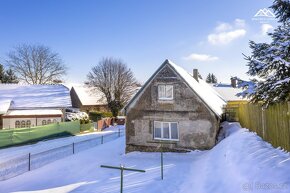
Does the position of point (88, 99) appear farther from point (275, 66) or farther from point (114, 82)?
point (275, 66)

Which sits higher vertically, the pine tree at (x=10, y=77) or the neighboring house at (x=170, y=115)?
the pine tree at (x=10, y=77)

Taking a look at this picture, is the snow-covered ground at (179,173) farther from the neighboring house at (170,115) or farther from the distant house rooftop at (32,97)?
the distant house rooftop at (32,97)

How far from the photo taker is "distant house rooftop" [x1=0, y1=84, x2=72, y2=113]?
34594 mm

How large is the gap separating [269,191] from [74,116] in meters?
32.2

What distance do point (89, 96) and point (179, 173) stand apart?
44.3 meters

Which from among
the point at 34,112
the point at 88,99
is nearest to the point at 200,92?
the point at 34,112

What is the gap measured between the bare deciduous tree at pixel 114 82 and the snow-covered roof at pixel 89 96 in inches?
62.3

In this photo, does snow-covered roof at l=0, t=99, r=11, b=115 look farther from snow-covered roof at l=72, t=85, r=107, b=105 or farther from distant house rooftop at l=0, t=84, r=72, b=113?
snow-covered roof at l=72, t=85, r=107, b=105

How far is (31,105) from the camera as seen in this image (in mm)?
34719

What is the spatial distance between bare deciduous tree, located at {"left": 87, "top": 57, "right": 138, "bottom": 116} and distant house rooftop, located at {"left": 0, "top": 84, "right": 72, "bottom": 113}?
41.4ft

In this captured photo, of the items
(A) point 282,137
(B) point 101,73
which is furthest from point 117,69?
(A) point 282,137

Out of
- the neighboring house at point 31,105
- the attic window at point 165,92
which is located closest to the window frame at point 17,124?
the neighboring house at point 31,105

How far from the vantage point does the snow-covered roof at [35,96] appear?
34878mm

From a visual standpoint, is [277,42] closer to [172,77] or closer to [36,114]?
[172,77]
